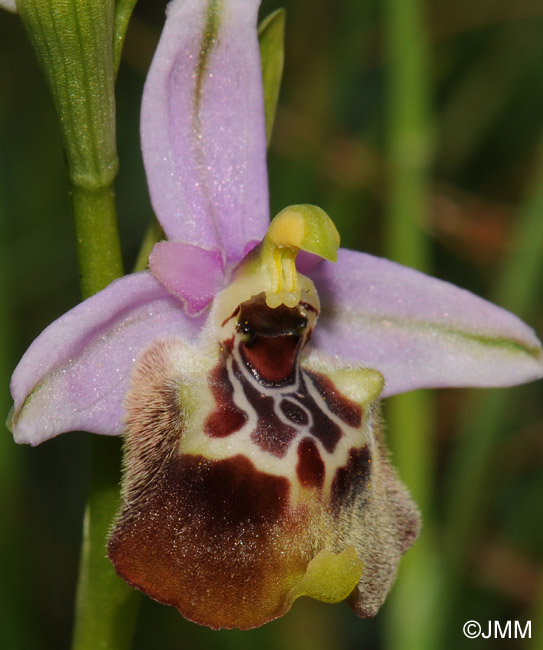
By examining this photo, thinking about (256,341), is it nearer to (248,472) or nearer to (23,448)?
(248,472)

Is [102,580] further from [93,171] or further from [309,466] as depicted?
[93,171]

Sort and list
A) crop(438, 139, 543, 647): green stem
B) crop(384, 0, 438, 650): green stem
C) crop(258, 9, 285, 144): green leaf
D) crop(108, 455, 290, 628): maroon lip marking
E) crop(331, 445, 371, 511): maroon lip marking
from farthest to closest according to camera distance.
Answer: crop(438, 139, 543, 647): green stem
crop(384, 0, 438, 650): green stem
crop(258, 9, 285, 144): green leaf
crop(331, 445, 371, 511): maroon lip marking
crop(108, 455, 290, 628): maroon lip marking

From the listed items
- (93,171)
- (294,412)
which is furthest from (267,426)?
(93,171)

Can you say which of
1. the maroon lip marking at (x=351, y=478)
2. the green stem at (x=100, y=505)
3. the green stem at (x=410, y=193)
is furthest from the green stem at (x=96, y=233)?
the green stem at (x=410, y=193)

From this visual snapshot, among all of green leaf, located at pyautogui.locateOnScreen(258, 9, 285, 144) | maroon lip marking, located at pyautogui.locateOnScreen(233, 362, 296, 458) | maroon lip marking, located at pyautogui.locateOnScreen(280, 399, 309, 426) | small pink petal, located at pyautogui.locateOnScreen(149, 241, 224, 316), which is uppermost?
green leaf, located at pyautogui.locateOnScreen(258, 9, 285, 144)

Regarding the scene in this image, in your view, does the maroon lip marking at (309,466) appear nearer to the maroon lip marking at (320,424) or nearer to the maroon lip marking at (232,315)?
the maroon lip marking at (320,424)

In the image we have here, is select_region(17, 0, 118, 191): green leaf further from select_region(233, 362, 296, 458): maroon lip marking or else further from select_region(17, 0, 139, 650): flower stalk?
select_region(233, 362, 296, 458): maroon lip marking

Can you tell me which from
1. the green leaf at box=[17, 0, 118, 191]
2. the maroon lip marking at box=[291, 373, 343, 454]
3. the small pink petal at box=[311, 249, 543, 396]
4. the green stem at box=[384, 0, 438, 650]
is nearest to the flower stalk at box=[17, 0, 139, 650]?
the green leaf at box=[17, 0, 118, 191]
